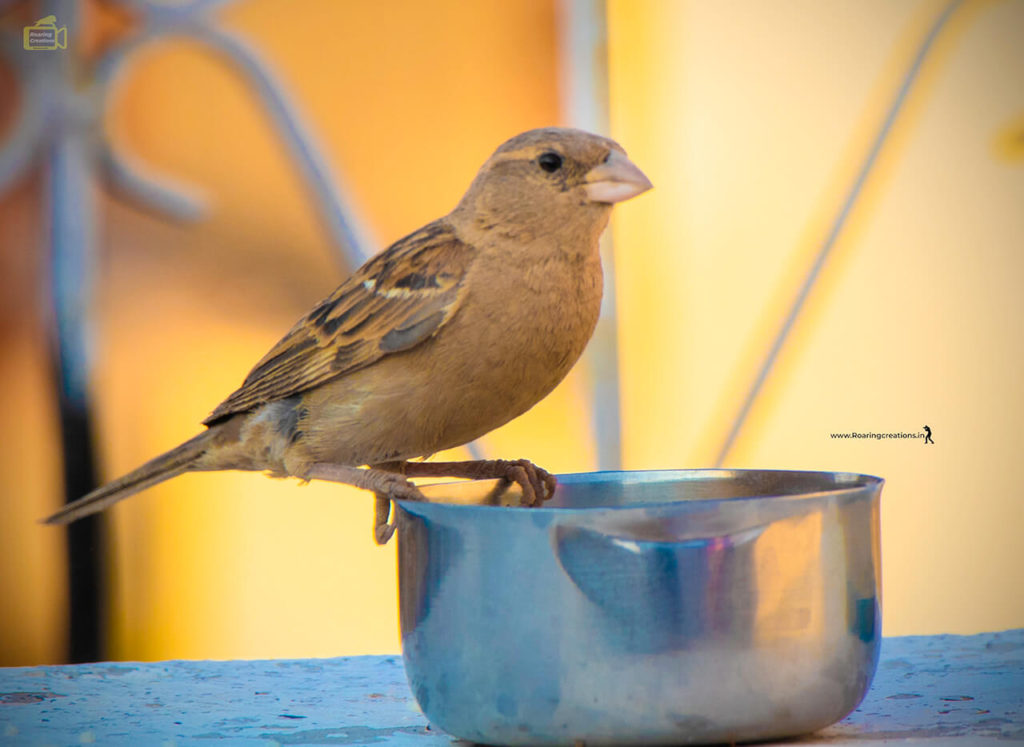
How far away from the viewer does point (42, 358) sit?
363 cm

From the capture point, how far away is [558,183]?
7.30 ft

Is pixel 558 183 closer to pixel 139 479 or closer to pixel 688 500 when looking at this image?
pixel 688 500

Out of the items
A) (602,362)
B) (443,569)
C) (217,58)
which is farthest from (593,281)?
(217,58)

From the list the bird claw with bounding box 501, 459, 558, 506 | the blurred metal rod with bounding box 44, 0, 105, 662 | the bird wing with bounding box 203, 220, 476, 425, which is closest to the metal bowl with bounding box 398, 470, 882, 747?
the bird claw with bounding box 501, 459, 558, 506

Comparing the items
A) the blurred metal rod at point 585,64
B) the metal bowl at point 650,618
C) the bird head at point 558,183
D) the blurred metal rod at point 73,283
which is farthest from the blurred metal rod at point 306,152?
the metal bowl at point 650,618

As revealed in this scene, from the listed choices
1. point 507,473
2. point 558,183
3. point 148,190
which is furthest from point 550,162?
point 148,190

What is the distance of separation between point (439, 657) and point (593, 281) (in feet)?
3.08

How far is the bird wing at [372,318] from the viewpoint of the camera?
2.17 metres

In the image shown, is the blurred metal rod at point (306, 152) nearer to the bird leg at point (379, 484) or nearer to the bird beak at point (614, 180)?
the bird leg at point (379, 484)

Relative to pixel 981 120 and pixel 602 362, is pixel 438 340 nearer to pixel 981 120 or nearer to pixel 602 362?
pixel 602 362

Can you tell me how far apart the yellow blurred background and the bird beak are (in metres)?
1.49

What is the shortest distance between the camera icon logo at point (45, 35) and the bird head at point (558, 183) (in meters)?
1.93

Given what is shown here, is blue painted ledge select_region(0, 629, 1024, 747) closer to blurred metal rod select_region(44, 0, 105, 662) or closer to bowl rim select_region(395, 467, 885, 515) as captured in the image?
bowl rim select_region(395, 467, 885, 515)

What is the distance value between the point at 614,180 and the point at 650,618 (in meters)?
1.01
